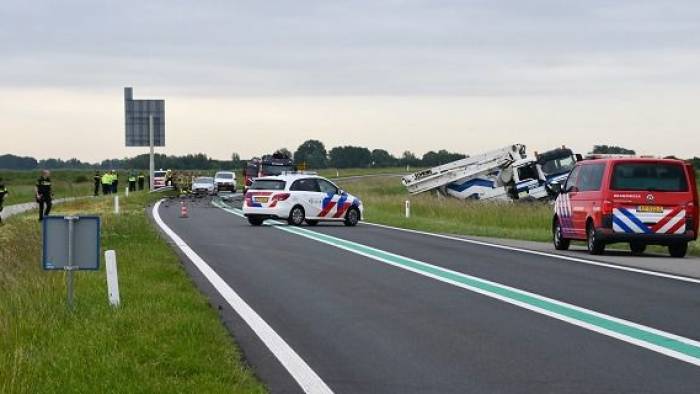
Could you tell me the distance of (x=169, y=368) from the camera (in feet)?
29.1

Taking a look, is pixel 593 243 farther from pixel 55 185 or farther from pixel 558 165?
pixel 55 185

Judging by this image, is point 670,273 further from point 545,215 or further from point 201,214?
point 201,214

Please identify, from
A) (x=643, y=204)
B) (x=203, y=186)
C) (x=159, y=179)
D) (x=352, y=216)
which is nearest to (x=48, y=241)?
(x=643, y=204)

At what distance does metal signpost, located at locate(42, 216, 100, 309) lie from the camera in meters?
12.0

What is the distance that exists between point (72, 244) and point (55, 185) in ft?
254

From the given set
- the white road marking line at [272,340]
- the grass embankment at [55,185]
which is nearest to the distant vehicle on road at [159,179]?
the grass embankment at [55,185]

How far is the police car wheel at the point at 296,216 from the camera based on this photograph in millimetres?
34750

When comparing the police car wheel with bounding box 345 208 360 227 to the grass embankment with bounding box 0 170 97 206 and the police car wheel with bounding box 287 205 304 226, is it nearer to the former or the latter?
the police car wheel with bounding box 287 205 304 226

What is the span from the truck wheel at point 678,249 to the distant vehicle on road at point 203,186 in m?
51.3

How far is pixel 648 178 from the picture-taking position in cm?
2280

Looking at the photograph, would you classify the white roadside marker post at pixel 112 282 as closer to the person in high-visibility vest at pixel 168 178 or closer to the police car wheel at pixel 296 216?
the police car wheel at pixel 296 216

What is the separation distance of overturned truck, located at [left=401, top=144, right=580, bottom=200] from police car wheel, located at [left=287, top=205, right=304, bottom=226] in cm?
1370

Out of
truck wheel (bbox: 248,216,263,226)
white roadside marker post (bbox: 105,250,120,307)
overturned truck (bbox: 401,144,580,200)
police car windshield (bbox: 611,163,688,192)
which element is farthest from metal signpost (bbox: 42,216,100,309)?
overturned truck (bbox: 401,144,580,200)

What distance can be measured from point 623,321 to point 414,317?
2.18m
